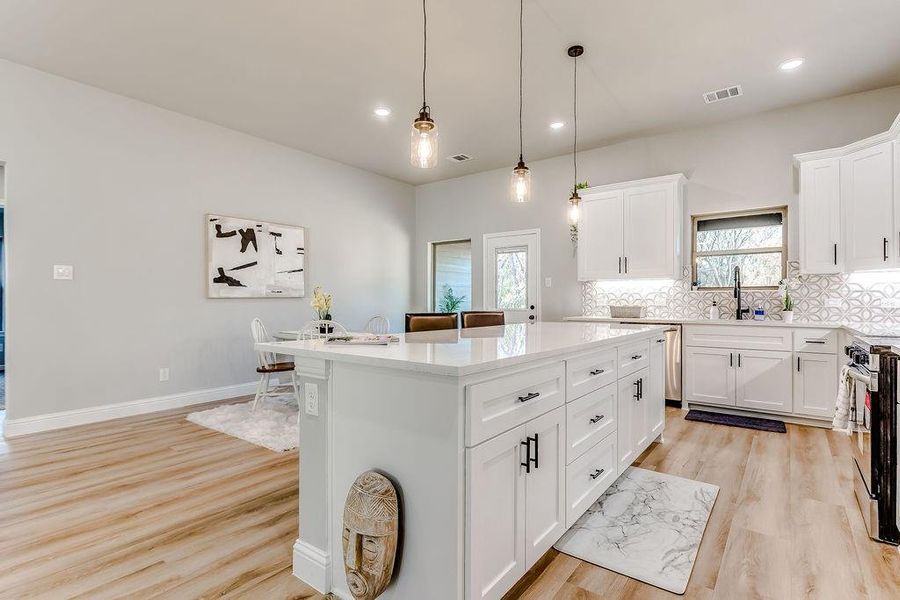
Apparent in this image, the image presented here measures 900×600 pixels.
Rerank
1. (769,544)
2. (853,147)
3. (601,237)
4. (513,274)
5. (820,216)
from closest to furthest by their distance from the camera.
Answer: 1. (769,544)
2. (853,147)
3. (820,216)
4. (601,237)
5. (513,274)

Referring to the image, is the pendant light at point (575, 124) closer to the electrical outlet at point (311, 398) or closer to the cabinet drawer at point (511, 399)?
the cabinet drawer at point (511, 399)

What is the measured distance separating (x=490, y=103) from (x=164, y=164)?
325 centimetres

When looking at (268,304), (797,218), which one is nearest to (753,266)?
(797,218)

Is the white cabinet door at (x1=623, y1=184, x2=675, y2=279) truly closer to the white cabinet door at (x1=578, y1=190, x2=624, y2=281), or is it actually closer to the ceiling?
the white cabinet door at (x1=578, y1=190, x2=624, y2=281)

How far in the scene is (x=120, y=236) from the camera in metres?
4.00

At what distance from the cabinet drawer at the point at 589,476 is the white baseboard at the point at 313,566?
1.00 meters

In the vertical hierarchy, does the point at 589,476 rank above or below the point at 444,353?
below

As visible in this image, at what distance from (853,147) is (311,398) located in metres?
4.64

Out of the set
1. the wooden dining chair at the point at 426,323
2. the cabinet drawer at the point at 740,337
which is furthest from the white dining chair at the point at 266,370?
the cabinet drawer at the point at 740,337

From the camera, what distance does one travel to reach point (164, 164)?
427 centimetres

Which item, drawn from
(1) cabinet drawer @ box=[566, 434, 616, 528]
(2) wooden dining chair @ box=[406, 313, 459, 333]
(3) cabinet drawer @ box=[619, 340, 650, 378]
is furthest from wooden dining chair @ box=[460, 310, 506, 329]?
(1) cabinet drawer @ box=[566, 434, 616, 528]

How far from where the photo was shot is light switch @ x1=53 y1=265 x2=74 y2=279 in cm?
365

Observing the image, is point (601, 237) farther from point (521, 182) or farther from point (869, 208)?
point (521, 182)

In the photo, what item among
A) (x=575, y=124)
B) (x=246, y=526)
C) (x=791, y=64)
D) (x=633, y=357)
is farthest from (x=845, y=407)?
(x=575, y=124)
